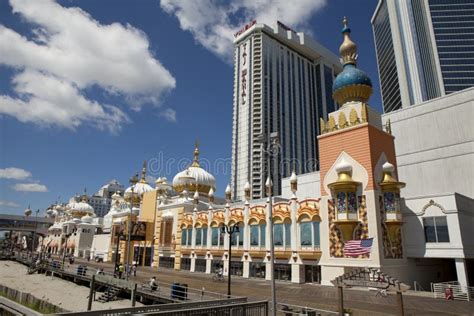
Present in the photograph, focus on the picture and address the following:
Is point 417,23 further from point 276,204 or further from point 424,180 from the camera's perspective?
point 276,204

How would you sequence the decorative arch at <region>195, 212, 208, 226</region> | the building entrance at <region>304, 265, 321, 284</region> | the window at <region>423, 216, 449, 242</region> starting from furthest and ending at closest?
the decorative arch at <region>195, 212, 208, 226</region> < the building entrance at <region>304, 265, 321, 284</region> < the window at <region>423, 216, 449, 242</region>

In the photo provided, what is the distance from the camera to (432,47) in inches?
4205

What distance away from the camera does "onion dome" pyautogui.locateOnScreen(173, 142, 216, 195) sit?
53531 mm

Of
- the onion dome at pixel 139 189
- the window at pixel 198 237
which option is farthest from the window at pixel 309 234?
the onion dome at pixel 139 189

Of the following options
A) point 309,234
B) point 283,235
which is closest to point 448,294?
point 309,234

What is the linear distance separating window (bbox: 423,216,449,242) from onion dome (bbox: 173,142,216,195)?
3439cm

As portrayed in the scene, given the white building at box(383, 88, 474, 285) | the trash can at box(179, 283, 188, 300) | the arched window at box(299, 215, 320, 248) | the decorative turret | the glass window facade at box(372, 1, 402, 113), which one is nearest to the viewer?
the trash can at box(179, 283, 188, 300)

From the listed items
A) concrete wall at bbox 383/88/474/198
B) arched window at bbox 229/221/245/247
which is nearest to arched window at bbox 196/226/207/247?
arched window at bbox 229/221/245/247

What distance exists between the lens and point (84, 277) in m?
35.2

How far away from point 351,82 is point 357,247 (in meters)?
16.4

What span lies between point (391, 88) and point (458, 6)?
121ft

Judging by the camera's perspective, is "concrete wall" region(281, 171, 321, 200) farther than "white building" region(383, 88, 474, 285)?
Yes

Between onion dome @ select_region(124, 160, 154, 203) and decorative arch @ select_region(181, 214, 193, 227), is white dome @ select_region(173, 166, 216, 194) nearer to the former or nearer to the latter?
decorative arch @ select_region(181, 214, 193, 227)

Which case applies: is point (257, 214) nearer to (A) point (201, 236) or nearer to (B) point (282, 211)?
(B) point (282, 211)
